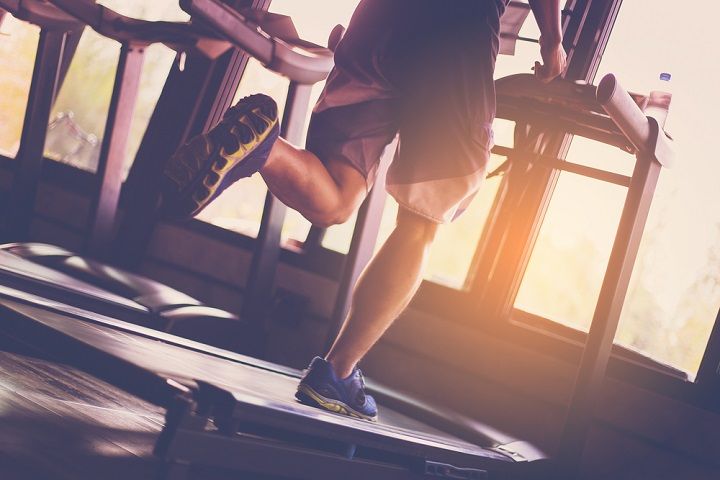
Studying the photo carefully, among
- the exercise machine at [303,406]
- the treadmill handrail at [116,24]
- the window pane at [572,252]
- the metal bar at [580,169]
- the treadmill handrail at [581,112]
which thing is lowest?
the exercise machine at [303,406]

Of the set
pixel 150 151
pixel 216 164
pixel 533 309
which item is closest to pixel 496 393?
pixel 533 309

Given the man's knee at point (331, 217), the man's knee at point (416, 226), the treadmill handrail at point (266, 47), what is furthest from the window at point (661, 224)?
the man's knee at point (331, 217)

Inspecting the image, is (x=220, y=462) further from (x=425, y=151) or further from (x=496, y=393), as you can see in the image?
(x=496, y=393)

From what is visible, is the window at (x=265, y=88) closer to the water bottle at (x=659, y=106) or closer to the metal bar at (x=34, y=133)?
the metal bar at (x=34, y=133)

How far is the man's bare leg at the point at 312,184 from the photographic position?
190cm

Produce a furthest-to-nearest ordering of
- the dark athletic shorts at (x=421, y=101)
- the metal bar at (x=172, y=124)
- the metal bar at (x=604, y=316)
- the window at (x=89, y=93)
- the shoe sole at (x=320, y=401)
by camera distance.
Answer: the window at (x=89, y=93) → the metal bar at (x=172, y=124) → the metal bar at (x=604, y=316) → the dark athletic shorts at (x=421, y=101) → the shoe sole at (x=320, y=401)

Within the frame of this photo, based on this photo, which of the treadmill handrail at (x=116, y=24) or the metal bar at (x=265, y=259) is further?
the treadmill handrail at (x=116, y=24)

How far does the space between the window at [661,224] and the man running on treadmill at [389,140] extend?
3.27ft

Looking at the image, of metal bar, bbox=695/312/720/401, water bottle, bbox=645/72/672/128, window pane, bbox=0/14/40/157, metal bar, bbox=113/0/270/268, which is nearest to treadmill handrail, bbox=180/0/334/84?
water bottle, bbox=645/72/672/128

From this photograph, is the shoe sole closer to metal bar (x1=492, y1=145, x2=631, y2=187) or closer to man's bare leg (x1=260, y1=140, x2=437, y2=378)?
man's bare leg (x1=260, y1=140, x2=437, y2=378)

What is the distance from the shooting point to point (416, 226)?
2.02m

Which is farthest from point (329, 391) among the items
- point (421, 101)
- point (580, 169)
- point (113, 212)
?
point (113, 212)

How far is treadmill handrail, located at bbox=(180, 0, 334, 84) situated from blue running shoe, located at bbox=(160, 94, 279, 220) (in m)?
0.62

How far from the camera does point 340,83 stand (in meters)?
2.13
